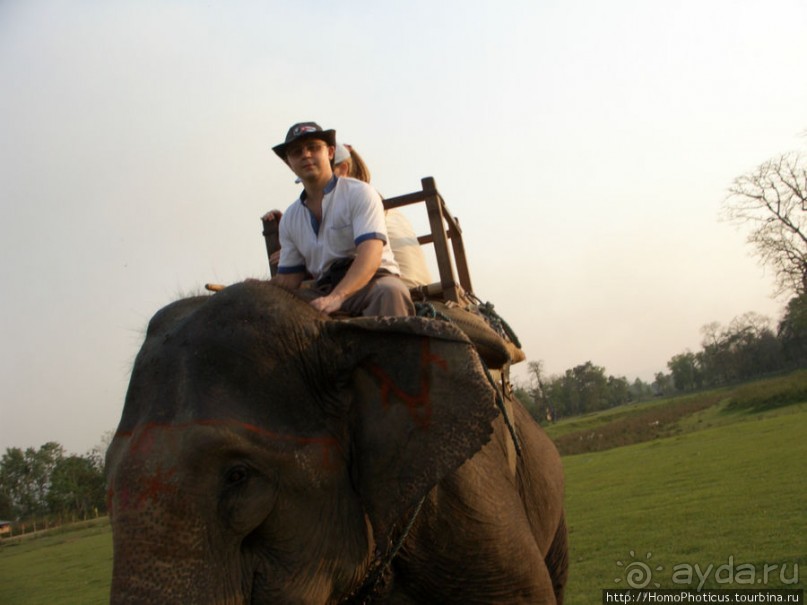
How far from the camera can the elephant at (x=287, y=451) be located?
203cm

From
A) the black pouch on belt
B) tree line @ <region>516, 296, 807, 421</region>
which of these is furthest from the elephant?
tree line @ <region>516, 296, 807, 421</region>

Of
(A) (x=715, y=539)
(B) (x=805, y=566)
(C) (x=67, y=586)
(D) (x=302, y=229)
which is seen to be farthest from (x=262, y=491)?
(C) (x=67, y=586)

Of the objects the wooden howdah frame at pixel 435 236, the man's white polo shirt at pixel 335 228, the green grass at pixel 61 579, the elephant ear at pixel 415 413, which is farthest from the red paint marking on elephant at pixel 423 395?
the green grass at pixel 61 579

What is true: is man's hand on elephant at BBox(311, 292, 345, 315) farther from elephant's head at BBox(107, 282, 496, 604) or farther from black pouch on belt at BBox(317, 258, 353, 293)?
black pouch on belt at BBox(317, 258, 353, 293)

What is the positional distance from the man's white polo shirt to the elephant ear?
80 centimetres

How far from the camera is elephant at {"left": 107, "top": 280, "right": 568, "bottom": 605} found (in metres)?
2.03

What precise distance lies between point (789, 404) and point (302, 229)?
1719 inches

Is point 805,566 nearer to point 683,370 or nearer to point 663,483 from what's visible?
point 663,483

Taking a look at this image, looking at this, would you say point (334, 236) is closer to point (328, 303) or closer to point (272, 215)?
point (328, 303)

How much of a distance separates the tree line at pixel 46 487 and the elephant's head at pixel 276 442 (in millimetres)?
67681

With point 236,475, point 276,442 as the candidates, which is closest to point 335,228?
point 276,442

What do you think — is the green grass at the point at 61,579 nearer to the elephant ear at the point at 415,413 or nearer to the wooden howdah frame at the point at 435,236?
the wooden howdah frame at the point at 435,236

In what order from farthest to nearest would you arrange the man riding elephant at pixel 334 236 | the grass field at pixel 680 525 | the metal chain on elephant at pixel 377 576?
the grass field at pixel 680 525 → the man riding elephant at pixel 334 236 → the metal chain on elephant at pixel 377 576

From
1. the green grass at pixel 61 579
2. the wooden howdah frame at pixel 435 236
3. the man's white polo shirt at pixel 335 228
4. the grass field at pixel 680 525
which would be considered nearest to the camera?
the man's white polo shirt at pixel 335 228
